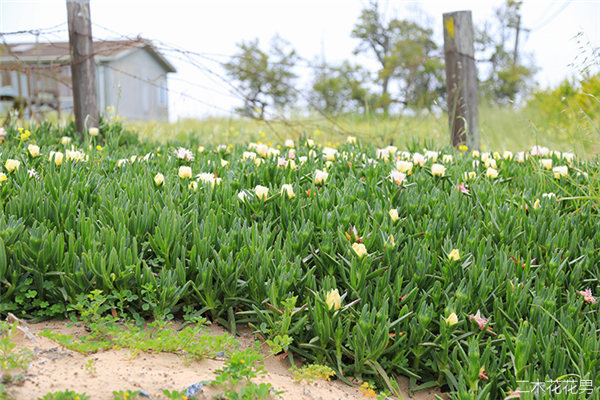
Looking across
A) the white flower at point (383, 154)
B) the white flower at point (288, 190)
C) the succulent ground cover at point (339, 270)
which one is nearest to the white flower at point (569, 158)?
the succulent ground cover at point (339, 270)

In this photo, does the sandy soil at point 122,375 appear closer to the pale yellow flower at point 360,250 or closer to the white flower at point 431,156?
the pale yellow flower at point 360,250

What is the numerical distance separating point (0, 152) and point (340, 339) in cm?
299

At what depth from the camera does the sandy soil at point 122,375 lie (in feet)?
5.70

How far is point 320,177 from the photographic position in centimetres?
346

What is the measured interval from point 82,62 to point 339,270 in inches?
169

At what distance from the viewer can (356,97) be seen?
25797 mm

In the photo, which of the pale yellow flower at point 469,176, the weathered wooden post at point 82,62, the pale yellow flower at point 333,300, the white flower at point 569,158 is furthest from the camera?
the weathered wooden post at point 82,62

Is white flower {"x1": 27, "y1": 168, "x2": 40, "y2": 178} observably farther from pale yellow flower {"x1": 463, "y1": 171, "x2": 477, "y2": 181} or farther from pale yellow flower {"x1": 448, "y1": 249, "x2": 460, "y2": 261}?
pale yellow flower {"x1": 463, "y1": 171, "x2": 477, "y2": 181}

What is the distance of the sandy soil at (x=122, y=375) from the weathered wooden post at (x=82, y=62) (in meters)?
3.83

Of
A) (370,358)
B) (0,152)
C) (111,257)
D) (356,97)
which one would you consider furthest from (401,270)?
(356,97)

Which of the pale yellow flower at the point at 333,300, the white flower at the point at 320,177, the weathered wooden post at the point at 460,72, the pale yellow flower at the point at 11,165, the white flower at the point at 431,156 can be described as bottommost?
the pale yellow flower at the point at 333,300

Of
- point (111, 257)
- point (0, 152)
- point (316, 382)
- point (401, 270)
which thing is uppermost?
point (0, 152)

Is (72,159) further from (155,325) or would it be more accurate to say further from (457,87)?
(457,87)

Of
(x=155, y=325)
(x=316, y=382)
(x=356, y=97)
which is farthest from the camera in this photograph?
(x=356, y=97)
